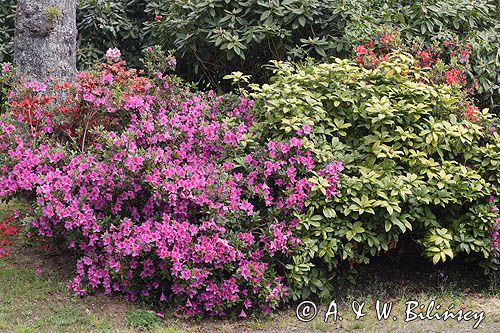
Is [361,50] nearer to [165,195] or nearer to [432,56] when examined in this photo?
[432,56]

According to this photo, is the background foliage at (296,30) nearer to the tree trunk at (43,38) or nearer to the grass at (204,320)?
the tree trunk at (43,38)

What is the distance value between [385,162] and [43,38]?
3.12 m

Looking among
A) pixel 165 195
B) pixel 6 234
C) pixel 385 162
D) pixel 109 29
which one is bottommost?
pixel 6 234

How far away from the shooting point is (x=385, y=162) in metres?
4.83

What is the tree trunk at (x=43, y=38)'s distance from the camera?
19.2 feet

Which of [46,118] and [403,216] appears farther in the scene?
[46,118]

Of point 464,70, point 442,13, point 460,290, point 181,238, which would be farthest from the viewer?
point 442,13

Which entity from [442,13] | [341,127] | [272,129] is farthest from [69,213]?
[442,13]

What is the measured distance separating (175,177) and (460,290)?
2.26 meters

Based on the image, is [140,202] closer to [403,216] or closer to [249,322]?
[249,322]

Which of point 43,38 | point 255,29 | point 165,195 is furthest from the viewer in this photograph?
point 255,29

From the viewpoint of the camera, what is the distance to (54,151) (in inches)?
188

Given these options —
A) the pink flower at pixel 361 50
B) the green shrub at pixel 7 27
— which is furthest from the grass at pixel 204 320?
the green shrub at pixel 7 27

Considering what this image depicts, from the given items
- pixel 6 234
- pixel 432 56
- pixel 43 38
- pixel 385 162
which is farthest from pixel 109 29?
pixel 385 162
